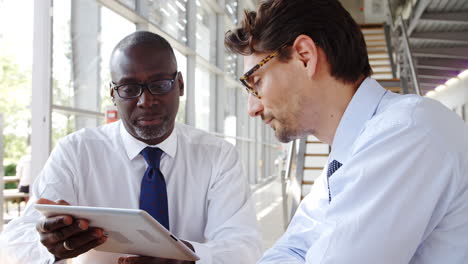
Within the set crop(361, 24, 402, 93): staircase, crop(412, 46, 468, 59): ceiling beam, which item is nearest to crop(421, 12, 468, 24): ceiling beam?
crop(361, 24, 402, 93): staircase

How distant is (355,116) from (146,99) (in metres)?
0.96

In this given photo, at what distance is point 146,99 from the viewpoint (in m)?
1.78

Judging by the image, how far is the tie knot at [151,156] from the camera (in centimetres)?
184

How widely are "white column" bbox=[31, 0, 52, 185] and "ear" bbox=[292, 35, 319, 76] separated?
8.56ft

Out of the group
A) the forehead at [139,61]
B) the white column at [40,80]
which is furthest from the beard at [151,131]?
the white column at [40,80]

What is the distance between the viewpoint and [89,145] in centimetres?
189

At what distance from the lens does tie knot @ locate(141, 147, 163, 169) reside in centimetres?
184

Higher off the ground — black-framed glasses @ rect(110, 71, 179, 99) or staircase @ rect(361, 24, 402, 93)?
staircase @ rect(361, 24, 402, 93)

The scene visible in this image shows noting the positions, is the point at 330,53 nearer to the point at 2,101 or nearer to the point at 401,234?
the point at 401,234

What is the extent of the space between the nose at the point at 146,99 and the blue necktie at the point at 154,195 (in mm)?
240

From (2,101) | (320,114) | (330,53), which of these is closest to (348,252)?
(320,114)

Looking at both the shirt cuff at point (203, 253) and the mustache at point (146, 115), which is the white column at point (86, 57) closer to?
the mustache at point (146, 115)

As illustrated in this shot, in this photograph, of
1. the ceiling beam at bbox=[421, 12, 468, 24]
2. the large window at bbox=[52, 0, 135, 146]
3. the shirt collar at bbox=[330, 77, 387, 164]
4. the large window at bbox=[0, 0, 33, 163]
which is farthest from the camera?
the ceiling beam at bbox=[421, 12, 468, 24]

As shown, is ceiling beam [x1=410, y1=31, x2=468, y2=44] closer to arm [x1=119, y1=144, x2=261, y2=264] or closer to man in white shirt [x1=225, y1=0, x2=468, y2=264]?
arm [x1=119, y1=144, x2=261, y2=264]
